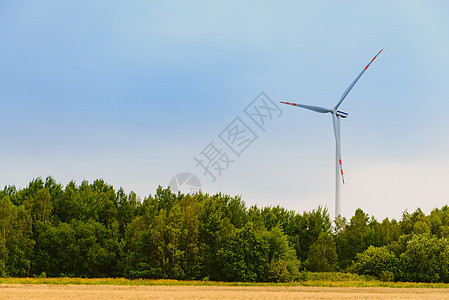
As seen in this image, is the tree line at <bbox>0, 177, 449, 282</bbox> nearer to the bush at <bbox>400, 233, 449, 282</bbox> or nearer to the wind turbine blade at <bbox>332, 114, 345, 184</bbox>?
the bush at <bbox>400, 233, 449, 282</bbox>

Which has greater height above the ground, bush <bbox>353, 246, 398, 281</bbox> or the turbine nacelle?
the turbine nacelle

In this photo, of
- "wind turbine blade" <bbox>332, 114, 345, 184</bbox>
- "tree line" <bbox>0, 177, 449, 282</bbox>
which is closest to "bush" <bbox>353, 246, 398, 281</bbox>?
"tree line" <bbox>0, 177, 449, 282</bbox>

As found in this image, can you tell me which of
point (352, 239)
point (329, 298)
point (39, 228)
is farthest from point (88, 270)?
point (352, 239)

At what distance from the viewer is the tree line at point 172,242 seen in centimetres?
6956

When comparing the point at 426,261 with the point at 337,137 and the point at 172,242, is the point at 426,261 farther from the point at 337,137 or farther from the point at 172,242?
the point at 172,242

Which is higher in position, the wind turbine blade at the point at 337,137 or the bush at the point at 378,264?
the wind turbine blade at the point at 337,137

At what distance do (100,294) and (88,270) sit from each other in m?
36.9

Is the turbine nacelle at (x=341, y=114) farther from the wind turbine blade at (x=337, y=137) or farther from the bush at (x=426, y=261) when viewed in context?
the bush at (x=426, y=261)

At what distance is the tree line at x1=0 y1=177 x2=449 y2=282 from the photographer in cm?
6956

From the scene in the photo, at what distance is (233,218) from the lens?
91188 millimetres

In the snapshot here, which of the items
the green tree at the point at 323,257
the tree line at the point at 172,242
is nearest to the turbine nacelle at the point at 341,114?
the tree line at the point at 172,242

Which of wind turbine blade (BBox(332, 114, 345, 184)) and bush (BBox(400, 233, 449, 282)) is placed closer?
bush (BBox(400, 233, 449, 282))

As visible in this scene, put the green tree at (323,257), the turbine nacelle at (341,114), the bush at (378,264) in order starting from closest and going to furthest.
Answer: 1. the bush at (378,264)
2. the turbine nacelle at (341,114)
3. the green tree at (323,257)

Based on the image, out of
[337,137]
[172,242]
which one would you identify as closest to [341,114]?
[337,137]
